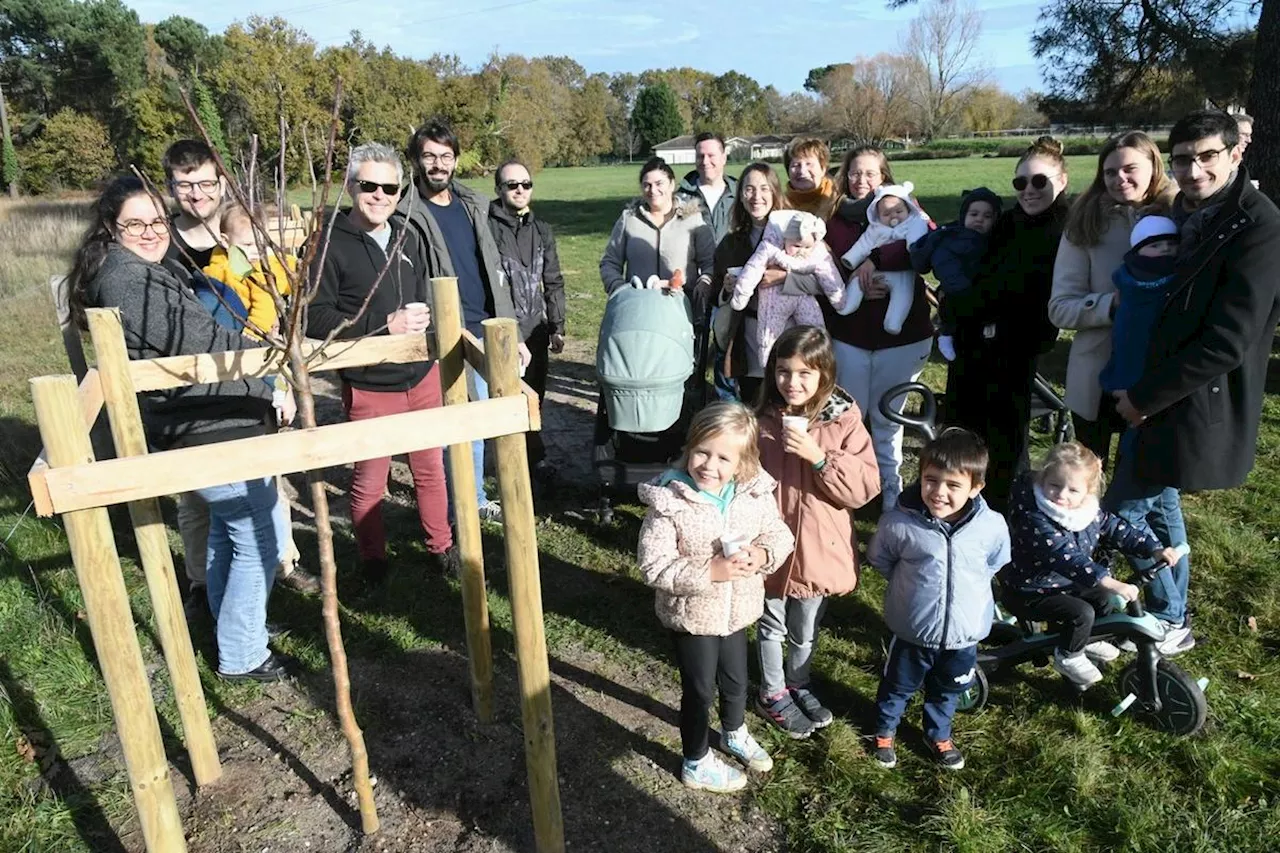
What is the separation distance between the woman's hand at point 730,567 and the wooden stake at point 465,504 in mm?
903

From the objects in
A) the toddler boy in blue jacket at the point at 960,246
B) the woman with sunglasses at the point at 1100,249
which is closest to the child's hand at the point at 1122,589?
the woman with sunglasses at the point at 1100,249

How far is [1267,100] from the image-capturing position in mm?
7957

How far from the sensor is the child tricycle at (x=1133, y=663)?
302cm

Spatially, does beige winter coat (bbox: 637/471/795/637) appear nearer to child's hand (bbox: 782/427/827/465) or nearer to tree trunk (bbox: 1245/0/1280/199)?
child's hand (bbox: 782/427/827/465)

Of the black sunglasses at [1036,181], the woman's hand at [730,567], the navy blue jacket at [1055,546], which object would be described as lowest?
the navy blue jacket at [1055,546]

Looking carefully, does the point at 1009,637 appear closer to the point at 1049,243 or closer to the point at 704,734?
the point at 704,734

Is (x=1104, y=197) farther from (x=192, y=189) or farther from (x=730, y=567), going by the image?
(x=192, y=189)

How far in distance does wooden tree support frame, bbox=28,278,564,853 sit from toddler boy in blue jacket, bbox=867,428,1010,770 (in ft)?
4.13

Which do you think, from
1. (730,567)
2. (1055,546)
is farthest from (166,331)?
(1055,546)

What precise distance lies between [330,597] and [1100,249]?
3.25 meters

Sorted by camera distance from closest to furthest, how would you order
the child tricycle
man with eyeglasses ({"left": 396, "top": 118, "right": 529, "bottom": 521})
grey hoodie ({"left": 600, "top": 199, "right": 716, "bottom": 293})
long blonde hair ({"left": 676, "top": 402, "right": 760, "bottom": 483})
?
long blonde hair ({"left": 676, "top": 402, "right": 760, "bottom": 483})
the child tricycle
man with eyeglasses ({"left": 396, "top": 118, "right": 529, "bottom": 521})
grey hoodie ({"left": 600, "top": 199, "right": 716, "bottom": 293})

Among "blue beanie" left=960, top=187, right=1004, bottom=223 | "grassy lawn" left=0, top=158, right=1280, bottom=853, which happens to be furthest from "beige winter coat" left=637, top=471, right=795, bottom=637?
"blue beanie" left=960, top=187, right=1004, bottom=223

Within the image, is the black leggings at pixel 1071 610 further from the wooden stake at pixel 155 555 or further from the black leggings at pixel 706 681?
the wooden stake at pixel 155 555

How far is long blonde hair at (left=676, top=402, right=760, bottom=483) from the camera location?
263 cm
